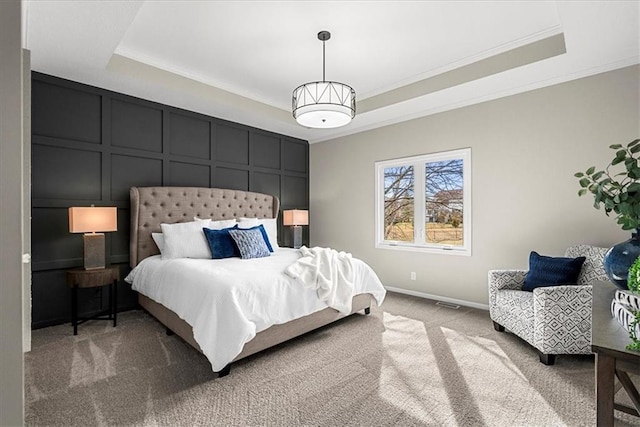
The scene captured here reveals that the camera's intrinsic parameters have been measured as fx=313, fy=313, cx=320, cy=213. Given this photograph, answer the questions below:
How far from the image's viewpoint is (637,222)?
1.33 metres

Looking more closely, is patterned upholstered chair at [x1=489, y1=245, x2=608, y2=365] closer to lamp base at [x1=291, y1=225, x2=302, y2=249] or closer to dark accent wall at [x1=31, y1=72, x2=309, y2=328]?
lamp base at [x1=291, y1=225, x2=302, y2=249]

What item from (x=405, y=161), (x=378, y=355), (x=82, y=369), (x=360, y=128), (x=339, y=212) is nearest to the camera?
(x=82, y=369)

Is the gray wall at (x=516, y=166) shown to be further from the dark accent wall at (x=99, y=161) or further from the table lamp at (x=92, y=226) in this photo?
the table lamp at (x=92, y=226)

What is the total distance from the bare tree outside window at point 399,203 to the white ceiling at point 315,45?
0.98 meters

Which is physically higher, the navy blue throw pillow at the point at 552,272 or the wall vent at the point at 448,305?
the navy blue throw pillow at the point at 552,272

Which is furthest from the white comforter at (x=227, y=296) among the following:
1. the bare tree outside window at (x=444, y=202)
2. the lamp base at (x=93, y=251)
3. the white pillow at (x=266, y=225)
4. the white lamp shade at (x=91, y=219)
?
the bare tree outside window at (x=444, y=202)

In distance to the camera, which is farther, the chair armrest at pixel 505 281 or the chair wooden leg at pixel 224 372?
the chair armrest at pixel 505 281

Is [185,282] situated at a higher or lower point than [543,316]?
higher

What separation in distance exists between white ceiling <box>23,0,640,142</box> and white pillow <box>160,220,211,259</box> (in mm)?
1598

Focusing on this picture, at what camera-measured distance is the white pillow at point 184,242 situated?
11.7 feet

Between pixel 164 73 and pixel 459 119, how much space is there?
364cm

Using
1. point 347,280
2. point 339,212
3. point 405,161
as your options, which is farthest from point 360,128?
point 347,280

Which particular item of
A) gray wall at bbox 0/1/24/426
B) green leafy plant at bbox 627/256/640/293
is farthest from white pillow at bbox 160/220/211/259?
green leafy plant at bbox 627/256/640/293

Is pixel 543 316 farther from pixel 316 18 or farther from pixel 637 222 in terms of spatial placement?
pixel 316 18
